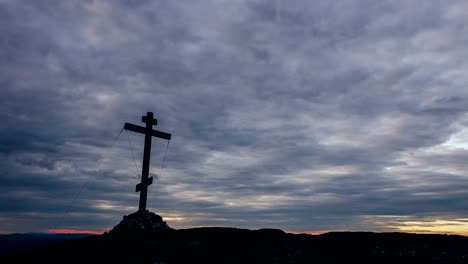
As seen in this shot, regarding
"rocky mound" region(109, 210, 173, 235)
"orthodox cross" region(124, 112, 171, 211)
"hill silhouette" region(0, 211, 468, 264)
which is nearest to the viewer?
"hill silhouette" region(0, 211, 468, 264)

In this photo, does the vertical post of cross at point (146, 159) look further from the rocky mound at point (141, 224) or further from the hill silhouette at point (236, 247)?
the hill silhouette at point (236, 247)

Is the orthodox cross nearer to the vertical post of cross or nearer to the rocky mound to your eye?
the vertical post of cross

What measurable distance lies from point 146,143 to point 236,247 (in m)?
9.36

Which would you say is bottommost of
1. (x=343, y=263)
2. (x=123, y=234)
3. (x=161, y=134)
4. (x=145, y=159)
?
(x=343, y=263)

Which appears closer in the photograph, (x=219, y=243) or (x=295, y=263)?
(x=295, y=263)

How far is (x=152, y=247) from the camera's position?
70.1ft

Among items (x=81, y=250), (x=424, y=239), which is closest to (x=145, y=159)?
(x=81, y=250)

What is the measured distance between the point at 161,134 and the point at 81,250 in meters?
8.77

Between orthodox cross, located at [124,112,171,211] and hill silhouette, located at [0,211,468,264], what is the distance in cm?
127

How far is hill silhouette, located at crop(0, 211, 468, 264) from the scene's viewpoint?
19484 millimetres

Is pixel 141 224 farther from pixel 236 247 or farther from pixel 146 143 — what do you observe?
pixel 236 247

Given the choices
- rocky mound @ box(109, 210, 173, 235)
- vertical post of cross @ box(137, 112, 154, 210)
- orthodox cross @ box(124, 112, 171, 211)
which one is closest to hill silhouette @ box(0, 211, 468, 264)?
rocky mound @ box(109, 210, 173, 235)

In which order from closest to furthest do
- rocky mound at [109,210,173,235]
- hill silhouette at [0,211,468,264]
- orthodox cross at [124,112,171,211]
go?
hill silhouette at [0,211,468,264] < rocky mound at [109,210,173,235] < orthodox cross at [124,112,171,211]

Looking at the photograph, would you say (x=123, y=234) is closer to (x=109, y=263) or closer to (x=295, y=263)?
(x=109, y=263)
